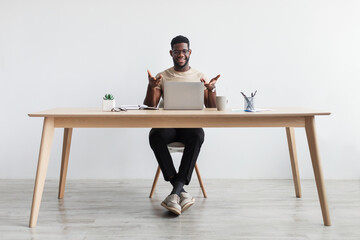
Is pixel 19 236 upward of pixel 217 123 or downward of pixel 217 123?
downward

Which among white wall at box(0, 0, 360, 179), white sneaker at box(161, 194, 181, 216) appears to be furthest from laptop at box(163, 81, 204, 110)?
white wall at box(0, 0, 360, 179)

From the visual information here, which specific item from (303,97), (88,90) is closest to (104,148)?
(88,90)

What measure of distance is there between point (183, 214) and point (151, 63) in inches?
60.2

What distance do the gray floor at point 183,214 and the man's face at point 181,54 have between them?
3.25 ft

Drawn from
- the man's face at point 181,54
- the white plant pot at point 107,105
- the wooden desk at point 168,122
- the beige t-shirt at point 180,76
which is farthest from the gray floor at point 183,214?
the man's face at point 181,54

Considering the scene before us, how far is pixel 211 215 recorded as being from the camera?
6.95 ft

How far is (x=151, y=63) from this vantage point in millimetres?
3180

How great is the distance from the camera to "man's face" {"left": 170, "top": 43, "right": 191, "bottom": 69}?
2.65m

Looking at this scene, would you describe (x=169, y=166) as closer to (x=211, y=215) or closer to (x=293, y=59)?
(x=211, y=215)

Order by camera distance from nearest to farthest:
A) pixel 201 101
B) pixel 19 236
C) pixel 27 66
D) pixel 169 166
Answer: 1. pixel 19 236
2. pixel 201 101
3. pixel 169 166
4. pixel 27 66

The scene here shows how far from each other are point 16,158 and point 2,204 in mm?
949

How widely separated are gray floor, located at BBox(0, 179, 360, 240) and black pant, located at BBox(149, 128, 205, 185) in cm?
23

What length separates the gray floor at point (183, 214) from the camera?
1.82 meters

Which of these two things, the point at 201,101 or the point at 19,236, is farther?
the point at 201,101
